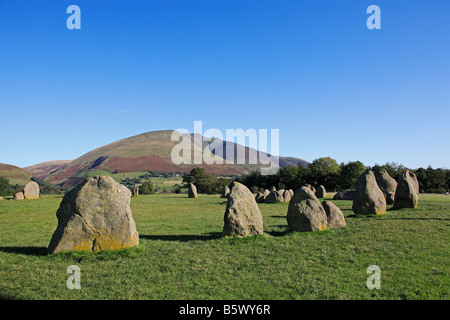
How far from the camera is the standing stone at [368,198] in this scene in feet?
65.0

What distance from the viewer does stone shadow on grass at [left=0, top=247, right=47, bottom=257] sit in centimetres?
1092

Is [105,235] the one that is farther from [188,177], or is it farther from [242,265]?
[188,177]

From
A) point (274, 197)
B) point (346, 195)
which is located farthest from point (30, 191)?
point (346, 195)

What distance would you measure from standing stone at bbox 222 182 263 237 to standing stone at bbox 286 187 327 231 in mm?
2249

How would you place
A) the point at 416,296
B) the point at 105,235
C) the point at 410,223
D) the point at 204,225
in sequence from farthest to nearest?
the point at 204,225 → the point at 410,223 → the point at 105,235 → the point at 416,296

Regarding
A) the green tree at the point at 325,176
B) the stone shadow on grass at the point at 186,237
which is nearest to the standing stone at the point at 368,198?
the stone shadow on grass at the point at 186,237

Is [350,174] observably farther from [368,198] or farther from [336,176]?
[368,198]

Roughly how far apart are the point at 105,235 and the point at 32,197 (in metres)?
32.6

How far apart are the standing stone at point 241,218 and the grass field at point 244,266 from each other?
21.4 inches

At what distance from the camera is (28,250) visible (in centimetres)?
1152
